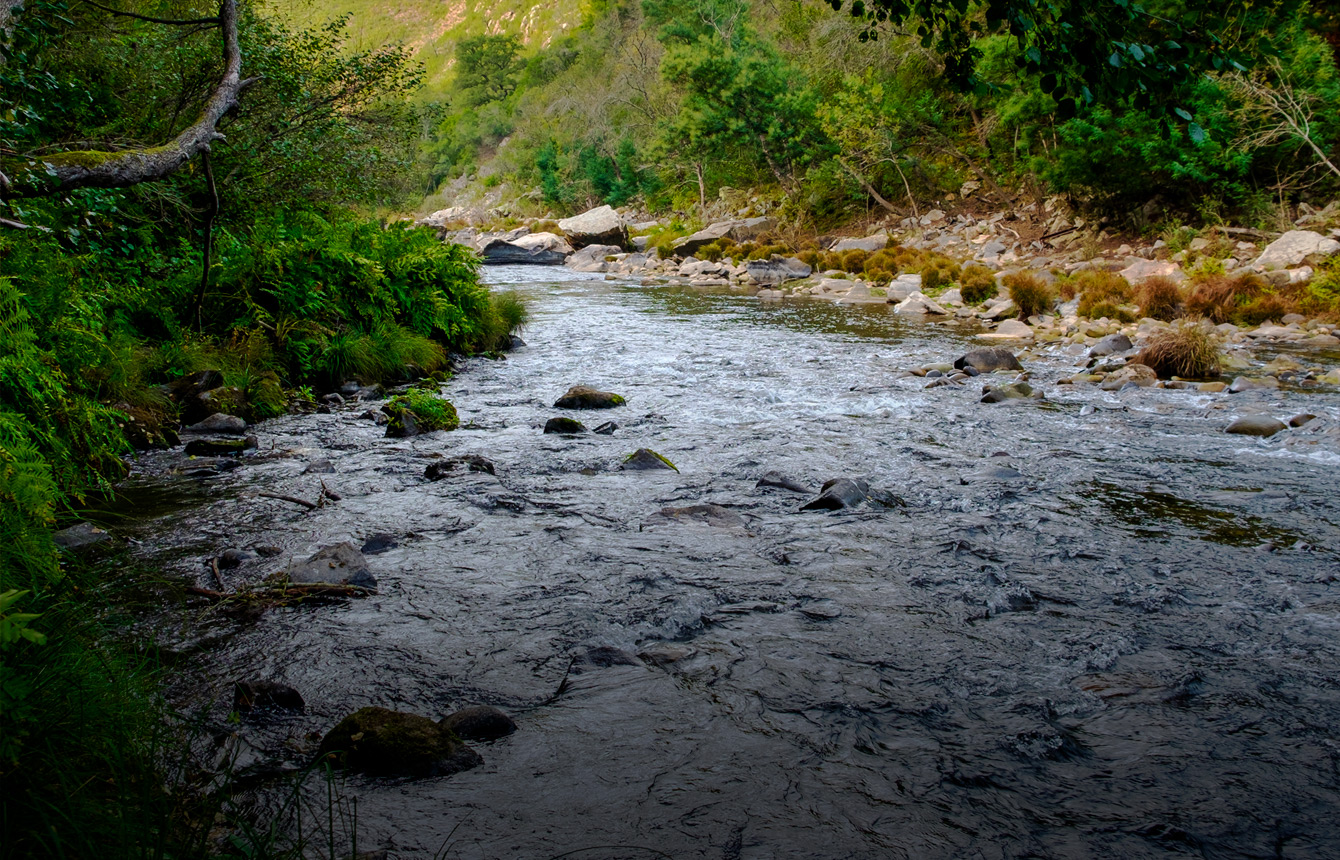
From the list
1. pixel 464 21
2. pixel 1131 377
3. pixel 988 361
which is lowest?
pixel 1131 377

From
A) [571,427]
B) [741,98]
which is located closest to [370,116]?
[571,427]

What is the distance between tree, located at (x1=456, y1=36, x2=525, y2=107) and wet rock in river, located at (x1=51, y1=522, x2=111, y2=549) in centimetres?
10239

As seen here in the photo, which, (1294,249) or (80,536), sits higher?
(80,536)

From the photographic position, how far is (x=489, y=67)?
99812 millimetres

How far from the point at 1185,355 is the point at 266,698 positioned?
36.4 feet

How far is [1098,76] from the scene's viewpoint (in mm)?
2961

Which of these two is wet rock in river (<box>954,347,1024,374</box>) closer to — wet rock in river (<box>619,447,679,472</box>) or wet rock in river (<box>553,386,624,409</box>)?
wet rock in river (<box>553,386,624,409</box>)

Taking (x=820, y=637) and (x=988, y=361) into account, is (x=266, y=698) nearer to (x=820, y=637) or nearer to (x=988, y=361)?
(x=820, y=637)

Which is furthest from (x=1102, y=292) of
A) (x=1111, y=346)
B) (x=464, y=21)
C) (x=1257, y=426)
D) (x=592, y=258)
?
(x=464, y=21)

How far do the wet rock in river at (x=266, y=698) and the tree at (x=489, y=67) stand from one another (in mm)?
104373

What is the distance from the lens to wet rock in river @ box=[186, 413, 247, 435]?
793 centimetres

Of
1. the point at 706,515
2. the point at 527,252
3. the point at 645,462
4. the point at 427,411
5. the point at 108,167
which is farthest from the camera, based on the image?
the point at 527,252

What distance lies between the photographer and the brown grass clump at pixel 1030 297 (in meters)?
16.5

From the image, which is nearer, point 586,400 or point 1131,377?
point 586,400
